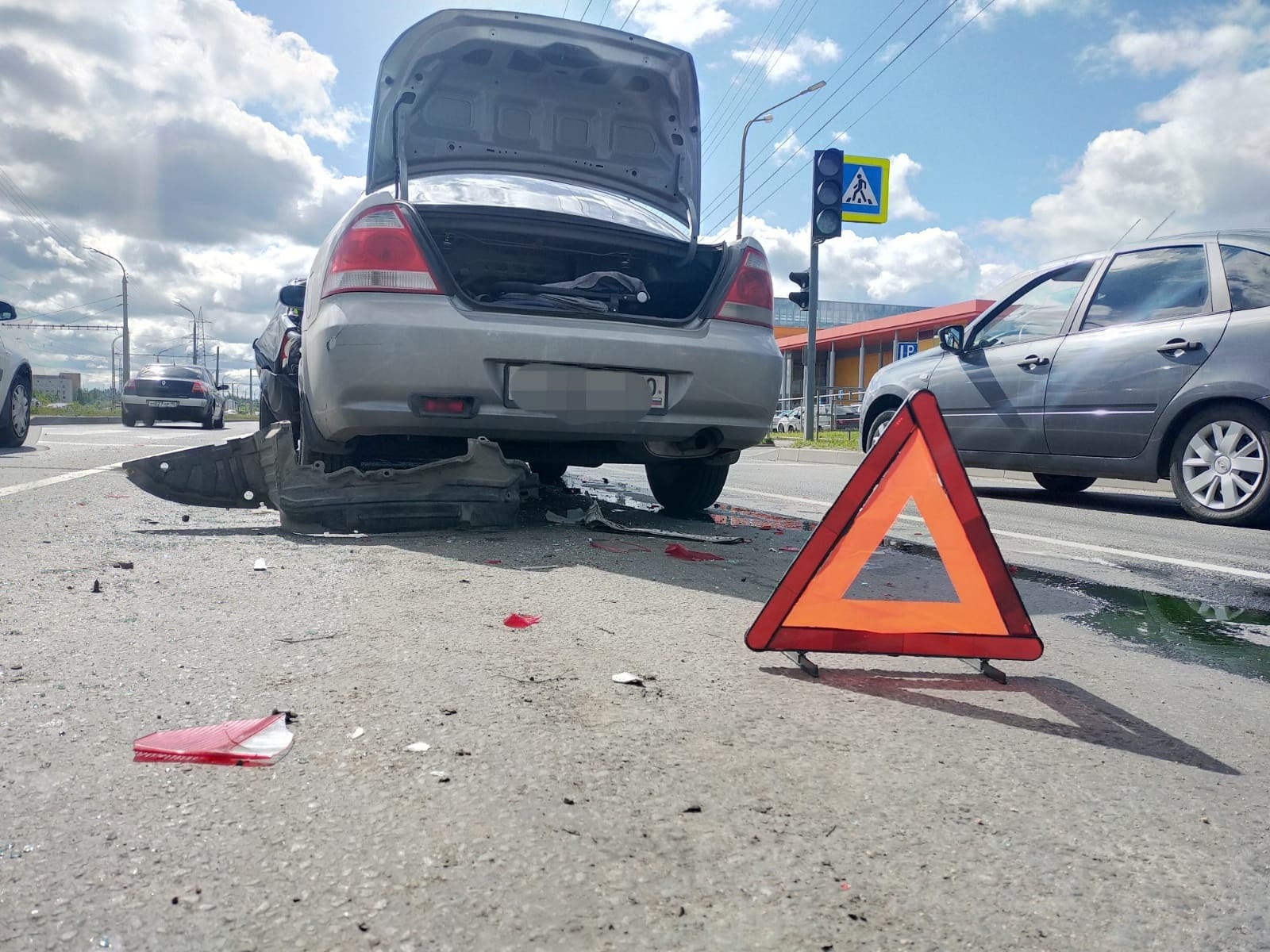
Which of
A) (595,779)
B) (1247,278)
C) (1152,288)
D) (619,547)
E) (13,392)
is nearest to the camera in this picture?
(595,779)

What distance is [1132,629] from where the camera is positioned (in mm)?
2691

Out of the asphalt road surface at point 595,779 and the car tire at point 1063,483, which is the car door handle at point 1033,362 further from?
the asphalt road surface at point 595,779

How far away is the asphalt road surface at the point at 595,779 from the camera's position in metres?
1.09

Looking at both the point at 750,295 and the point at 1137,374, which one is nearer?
the point at 750,295

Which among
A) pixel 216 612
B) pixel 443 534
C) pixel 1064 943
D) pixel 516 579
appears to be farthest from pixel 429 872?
pixel 443 534

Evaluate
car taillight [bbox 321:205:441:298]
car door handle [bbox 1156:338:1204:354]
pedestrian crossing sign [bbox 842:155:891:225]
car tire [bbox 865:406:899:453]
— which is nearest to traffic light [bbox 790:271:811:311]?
pedestrian crossing sign [bbox 842:155:891:225]

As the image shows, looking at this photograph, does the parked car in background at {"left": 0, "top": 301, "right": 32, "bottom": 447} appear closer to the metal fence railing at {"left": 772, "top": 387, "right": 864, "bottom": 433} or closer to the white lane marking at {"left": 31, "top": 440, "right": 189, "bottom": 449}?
the white lane marking at {"left": 31, "top": 440, "right": 189, "bottom": 449}

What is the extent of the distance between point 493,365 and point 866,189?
37.4ft

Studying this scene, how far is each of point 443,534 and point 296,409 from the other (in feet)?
6.92

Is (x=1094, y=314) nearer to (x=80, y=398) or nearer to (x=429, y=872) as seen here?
(x=429, y=872)

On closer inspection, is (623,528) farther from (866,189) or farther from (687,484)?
(866,189)

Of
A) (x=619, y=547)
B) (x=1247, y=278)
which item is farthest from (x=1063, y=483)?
(x=619, y=547)

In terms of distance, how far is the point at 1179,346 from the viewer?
5.33m

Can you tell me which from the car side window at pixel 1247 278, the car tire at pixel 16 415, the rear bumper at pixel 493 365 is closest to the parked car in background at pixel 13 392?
the car tire at pixel 16 415
